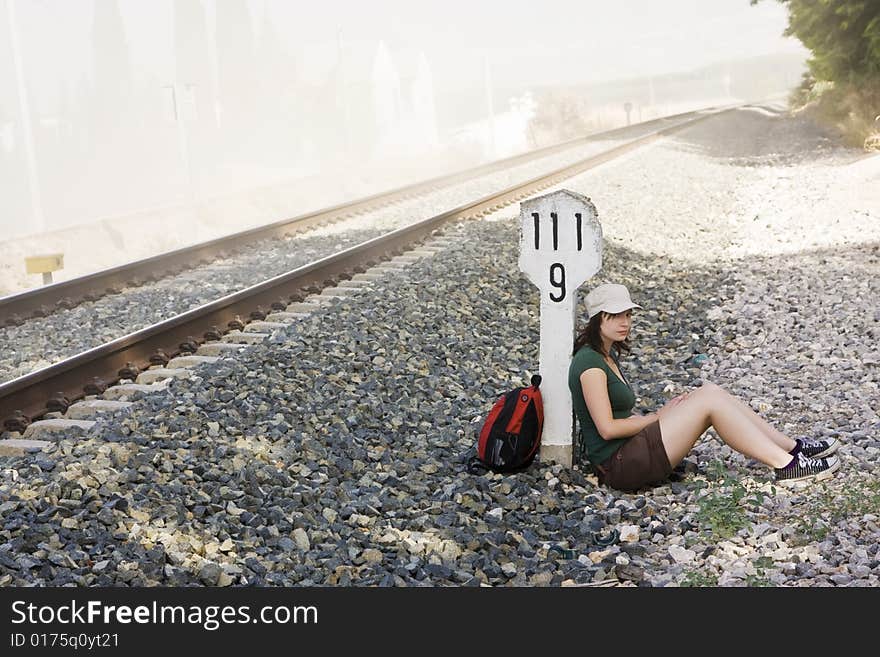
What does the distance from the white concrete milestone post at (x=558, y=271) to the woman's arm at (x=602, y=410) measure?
15.7 inches

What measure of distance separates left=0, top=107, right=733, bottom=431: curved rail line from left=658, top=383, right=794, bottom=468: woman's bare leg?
3605mm

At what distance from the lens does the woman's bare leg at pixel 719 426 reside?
5.14m

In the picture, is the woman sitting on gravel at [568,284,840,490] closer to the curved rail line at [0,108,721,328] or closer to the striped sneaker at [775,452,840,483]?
the striped sneaker at [775,452,840,483]

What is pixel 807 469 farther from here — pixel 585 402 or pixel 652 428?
pixel 585 402

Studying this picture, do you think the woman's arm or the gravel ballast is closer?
the gravel ballast

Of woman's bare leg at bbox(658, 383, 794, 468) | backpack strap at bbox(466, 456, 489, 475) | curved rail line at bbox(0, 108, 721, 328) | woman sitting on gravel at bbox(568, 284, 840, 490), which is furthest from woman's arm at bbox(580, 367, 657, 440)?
curved rail line at bbox(0, 108, 721, 328)

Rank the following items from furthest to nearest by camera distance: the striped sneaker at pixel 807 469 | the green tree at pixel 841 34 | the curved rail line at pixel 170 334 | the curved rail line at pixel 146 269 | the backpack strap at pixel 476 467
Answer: the green tree at pixel 841 34
the curved rail line at pixel 146 269
the curved rail line at pixel 170 334
the backpack strap at pixel 476 467
the striped sneaker at pixel 807 469

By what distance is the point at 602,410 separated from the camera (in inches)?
206

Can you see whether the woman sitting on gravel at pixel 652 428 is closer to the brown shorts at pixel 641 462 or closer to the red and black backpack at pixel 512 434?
the brown shorts at pixel 641 462

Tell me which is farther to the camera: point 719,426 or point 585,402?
point 585,402

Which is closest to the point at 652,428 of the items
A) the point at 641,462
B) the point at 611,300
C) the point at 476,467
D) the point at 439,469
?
the point at 641,462

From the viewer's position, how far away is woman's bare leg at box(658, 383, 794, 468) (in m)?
5.14

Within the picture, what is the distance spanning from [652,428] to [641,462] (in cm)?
18

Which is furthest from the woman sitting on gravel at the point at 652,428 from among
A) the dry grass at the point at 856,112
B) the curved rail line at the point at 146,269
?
the dry grass at the point at 856,112
